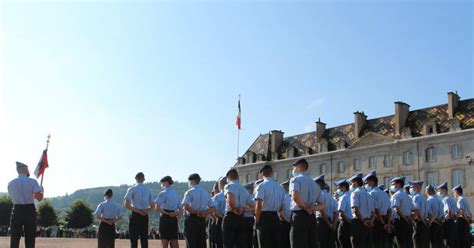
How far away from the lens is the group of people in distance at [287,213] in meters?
9.69

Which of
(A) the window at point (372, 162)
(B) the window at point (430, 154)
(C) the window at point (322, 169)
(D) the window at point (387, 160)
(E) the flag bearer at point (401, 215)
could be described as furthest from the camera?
(C) the window at point (322, 169)

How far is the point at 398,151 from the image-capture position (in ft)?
187

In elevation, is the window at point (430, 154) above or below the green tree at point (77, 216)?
above

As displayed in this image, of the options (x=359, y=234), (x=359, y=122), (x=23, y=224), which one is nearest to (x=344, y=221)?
(x=359, y=234)

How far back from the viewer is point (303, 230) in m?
9.31

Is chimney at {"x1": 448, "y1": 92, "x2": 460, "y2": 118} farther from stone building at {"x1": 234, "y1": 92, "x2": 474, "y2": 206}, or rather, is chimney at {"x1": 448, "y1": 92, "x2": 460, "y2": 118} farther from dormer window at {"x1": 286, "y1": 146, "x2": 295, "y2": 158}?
dormer window at {"x1": 286, "y1": 146, "x2": 295, "y2": 158}

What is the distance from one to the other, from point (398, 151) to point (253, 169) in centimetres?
2257

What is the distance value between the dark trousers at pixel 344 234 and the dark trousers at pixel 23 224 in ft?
23.1

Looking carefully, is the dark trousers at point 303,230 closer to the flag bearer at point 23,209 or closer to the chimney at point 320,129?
the flag bearer at point 23,209

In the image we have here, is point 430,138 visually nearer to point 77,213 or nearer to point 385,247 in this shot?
point 385,247

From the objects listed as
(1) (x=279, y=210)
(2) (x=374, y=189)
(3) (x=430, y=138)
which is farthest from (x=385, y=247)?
(3) (x=430, y=138)

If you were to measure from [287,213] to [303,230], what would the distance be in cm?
214

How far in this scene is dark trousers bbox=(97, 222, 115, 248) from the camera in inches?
543

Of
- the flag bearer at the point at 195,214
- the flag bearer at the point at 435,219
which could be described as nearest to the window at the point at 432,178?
the flag bearer at the point at 435,219
